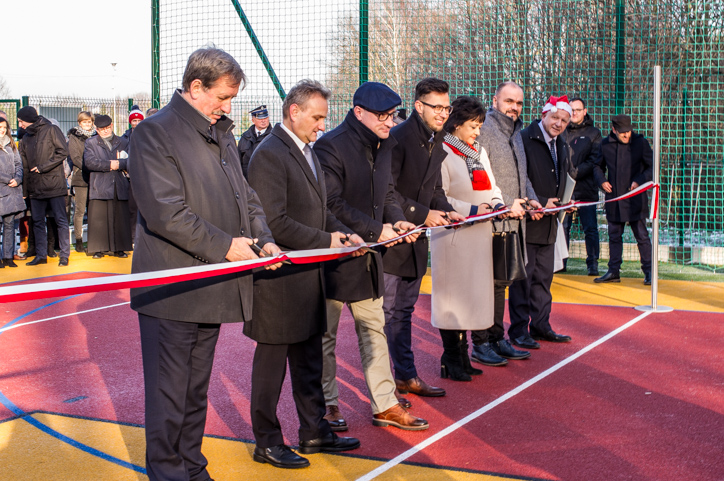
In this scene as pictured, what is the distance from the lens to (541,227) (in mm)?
6984

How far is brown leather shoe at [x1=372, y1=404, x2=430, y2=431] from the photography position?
4711 millimetres

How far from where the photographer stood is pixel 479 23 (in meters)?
12.9

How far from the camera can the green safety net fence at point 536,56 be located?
1205cm

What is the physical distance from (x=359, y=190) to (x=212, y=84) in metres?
1.58

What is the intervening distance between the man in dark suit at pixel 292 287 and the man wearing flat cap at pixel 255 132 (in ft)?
22.8

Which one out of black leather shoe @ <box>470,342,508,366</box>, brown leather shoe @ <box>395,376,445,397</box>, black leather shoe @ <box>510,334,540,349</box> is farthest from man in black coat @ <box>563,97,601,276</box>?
brown leather shoe @ <box>395,376,445,397</box>

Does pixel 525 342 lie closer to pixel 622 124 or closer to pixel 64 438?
pixel 64 438

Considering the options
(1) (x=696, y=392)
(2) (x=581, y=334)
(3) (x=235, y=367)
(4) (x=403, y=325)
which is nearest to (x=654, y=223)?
(2) (x=581, y=334)

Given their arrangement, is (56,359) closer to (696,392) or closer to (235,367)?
(235,367)

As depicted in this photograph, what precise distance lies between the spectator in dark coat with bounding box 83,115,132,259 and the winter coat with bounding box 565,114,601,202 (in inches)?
265

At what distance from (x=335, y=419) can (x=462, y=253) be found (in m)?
1.74

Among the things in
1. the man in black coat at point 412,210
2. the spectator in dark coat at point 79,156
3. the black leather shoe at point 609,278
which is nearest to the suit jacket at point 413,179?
the man in black coat at point 412,210

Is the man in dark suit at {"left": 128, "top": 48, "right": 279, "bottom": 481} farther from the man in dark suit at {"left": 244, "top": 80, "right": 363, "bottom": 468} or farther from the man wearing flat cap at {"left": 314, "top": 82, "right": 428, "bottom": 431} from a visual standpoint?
the man wearing flat cap at {"left": 314, "top": 82, "right": 428, "bottom": 431}

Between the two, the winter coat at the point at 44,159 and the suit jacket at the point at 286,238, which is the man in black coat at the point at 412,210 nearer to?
the suit jacket at the point at 286,238
